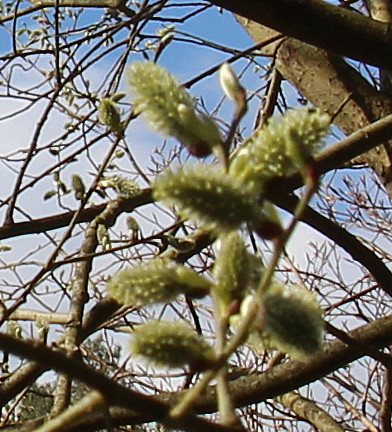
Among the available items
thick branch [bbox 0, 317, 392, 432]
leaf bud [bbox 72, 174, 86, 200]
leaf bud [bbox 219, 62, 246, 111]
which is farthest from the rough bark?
leaf bud [bbox 219, 62, 246, 111]

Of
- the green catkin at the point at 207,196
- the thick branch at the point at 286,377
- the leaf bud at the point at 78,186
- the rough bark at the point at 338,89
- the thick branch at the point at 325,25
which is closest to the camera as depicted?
the green catkin at the point at 207,196

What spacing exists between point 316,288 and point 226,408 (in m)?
2.53

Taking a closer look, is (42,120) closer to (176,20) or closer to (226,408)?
(176,20)

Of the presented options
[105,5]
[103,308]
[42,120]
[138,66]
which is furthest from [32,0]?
[138,66]

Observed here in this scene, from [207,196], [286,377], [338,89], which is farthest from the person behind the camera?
[338,89]

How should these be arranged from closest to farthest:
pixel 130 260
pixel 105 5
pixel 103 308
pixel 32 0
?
1. pixel 103 308
2. pixel 130 260
3. pixel 105 5
4. pixel 32 0

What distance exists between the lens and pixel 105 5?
85.4 inches

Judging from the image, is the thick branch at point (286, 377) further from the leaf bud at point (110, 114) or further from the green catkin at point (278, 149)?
the green catkin at point (278, 149)

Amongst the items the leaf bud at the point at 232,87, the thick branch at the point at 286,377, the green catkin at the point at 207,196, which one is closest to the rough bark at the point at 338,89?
the thick branch at the point at 286,377

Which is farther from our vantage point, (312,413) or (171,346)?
(312,413)

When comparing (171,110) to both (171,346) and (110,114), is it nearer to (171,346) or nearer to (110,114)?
(171,346)

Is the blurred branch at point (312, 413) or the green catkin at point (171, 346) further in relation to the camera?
the blurred branch at point (312, 413)

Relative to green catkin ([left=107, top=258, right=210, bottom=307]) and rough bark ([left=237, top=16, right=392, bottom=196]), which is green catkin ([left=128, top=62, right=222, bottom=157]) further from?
rough bark ([left=237, top=16, right=392, bottom=196])

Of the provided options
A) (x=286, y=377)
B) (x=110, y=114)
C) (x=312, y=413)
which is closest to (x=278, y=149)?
(x=110, y=114)
